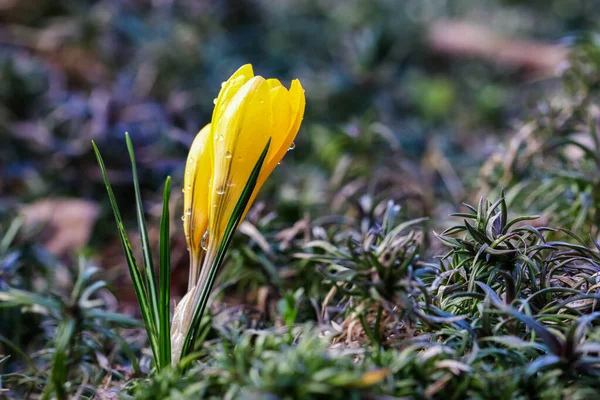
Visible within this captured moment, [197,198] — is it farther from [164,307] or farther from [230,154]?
[164,307]

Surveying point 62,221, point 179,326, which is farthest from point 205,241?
point 62,221

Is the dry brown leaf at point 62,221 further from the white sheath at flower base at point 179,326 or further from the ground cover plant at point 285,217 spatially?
the white sheath at flower base at point 179,326

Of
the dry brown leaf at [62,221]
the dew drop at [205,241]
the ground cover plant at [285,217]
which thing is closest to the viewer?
the ground cover plant at [285,217]

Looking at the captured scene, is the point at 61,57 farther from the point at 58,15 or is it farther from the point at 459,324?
the point at 459,324

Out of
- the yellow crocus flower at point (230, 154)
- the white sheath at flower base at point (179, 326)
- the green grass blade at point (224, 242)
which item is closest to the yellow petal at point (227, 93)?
the yellow crocus flower at point (230, 154)

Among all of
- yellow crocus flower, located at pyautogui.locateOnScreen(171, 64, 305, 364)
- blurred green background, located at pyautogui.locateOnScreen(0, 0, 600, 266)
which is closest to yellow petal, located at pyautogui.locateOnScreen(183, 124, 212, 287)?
yellow crocus flower, located at pyautogui.locateOnScreen(171, 64, 305, 364)

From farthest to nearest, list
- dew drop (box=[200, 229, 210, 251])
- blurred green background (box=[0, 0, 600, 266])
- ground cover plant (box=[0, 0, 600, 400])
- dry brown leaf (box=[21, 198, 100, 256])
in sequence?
blurred green background (box=[0, 0, 600, 266]) < dry brown leaf (box=[21, 198, 100, 256]) < dew drop (box=[200, 229, 210, 251]) < ground cover plant (box=[0, 0, 600, 400])

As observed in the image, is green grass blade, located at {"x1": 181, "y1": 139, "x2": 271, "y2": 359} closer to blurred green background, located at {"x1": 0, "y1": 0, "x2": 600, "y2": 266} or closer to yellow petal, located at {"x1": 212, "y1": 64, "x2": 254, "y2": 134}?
yellow petal, located at {"x1": 212, "y1": 64, "x2": 254, "y2": 134}

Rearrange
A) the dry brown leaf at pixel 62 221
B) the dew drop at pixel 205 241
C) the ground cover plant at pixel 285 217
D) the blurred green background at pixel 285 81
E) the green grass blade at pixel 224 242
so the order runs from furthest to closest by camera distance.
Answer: the blurred green background at pixel 285 81 < the dry brown leaf at pixel 62 221 < the dew drop at pixel 205 241 < the green grass blade at pixel 224 242 < the ground cover plant at pixel 285 217
